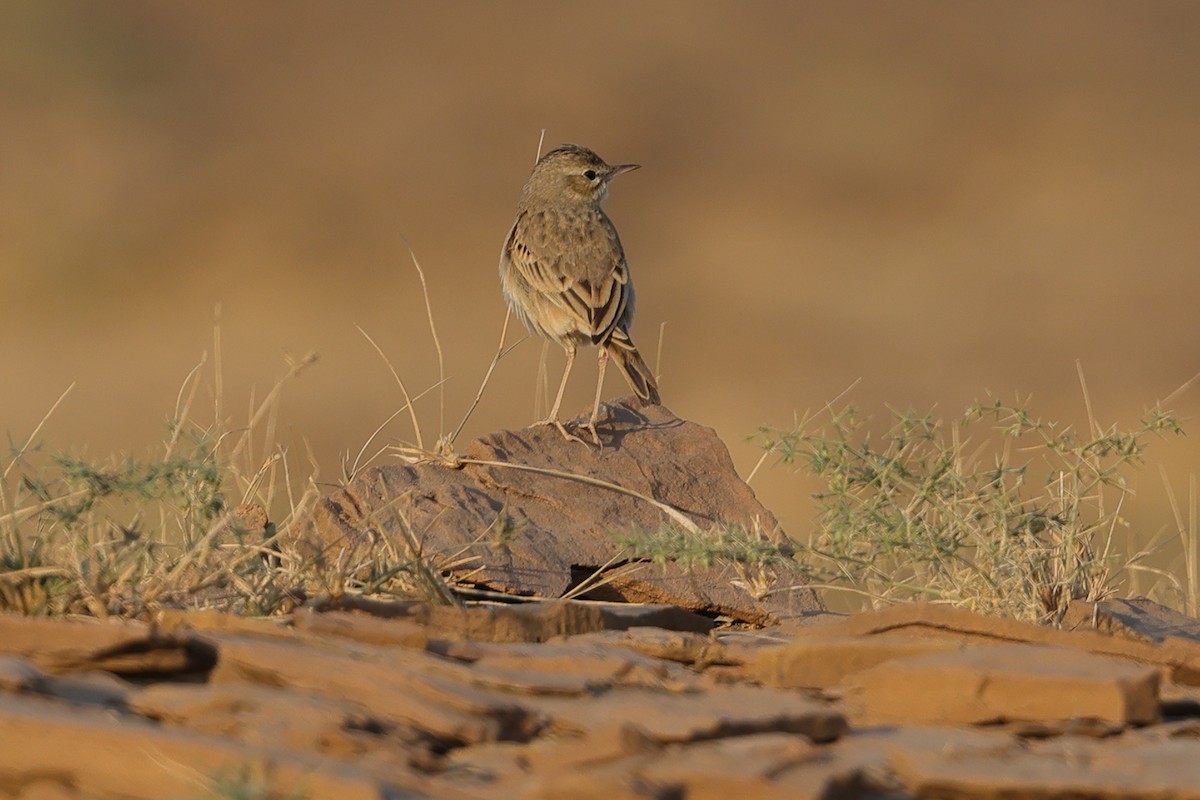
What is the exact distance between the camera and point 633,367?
692cm

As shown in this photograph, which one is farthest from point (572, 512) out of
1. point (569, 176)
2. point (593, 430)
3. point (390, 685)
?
point (390, 685)

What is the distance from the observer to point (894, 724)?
3.11m

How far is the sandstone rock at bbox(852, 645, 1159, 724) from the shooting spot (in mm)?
3086

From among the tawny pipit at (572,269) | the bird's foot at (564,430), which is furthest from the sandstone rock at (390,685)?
the tawny pipit at (572,269)

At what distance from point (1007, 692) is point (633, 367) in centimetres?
393

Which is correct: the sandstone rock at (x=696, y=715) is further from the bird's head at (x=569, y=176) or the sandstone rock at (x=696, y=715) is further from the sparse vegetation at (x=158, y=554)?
the bird's head at (x=569, y=176)

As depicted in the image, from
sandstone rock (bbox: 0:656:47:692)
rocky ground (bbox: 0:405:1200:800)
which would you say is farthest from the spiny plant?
sandstone rock (bbox: 0:656:47:692)

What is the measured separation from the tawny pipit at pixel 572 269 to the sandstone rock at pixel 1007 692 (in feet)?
11.8

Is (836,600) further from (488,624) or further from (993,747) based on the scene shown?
(993,747)

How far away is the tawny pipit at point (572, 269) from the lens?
6.96 metres

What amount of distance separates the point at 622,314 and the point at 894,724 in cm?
412

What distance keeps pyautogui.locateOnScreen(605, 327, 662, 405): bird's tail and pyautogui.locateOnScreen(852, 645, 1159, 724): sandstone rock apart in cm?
363

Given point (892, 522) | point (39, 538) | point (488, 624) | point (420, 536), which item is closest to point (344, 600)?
point (488, 624)

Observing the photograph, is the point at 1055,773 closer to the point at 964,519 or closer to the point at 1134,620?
the point at 964,519
